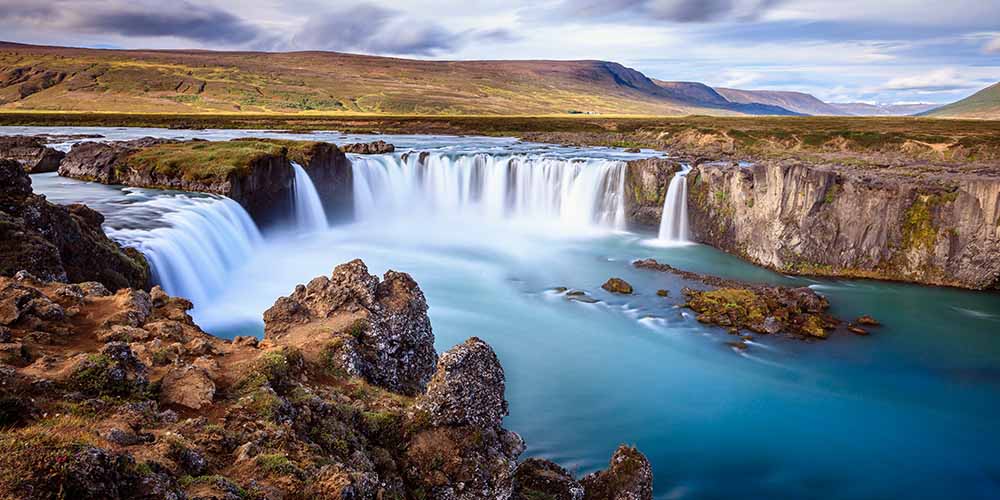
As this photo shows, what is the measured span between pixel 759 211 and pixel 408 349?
2789cm

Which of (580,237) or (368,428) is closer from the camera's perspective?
(368,428)

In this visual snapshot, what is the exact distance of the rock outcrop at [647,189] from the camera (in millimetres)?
41312

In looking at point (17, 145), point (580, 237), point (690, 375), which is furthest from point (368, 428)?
point (17, 145)

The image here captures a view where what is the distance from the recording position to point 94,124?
93.1m

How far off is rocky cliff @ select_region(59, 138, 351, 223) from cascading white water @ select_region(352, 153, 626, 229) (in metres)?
5.95

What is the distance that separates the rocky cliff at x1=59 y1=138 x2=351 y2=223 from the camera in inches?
1384

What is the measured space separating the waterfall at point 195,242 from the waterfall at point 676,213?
2497cm

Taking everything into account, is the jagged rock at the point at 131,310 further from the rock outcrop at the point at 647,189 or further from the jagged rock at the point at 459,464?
the rock outcrop at the point at 647,189

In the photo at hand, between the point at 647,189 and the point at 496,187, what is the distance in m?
12.6

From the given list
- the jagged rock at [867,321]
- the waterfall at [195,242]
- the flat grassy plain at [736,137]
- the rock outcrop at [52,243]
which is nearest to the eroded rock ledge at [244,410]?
the rock outcrop at [52,243]

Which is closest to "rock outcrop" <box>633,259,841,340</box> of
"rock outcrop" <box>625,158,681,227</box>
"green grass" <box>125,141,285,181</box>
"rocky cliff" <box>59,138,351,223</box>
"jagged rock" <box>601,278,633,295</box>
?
"jagged rock" <box>601,278,633,295</box>

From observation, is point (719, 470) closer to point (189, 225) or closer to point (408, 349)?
point (408, 349)

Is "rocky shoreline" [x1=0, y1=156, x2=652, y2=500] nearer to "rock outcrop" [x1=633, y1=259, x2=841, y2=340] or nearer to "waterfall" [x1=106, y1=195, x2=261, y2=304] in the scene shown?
"waterfall" [x1=106, y1=195, x2=261, y2=304]

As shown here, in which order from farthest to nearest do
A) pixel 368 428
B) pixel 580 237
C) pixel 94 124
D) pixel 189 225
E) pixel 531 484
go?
1. pixel 94 124
2. pixel 580 237
3. pixel 189 225
4. pixel 531 484
5. pixel 368 428
